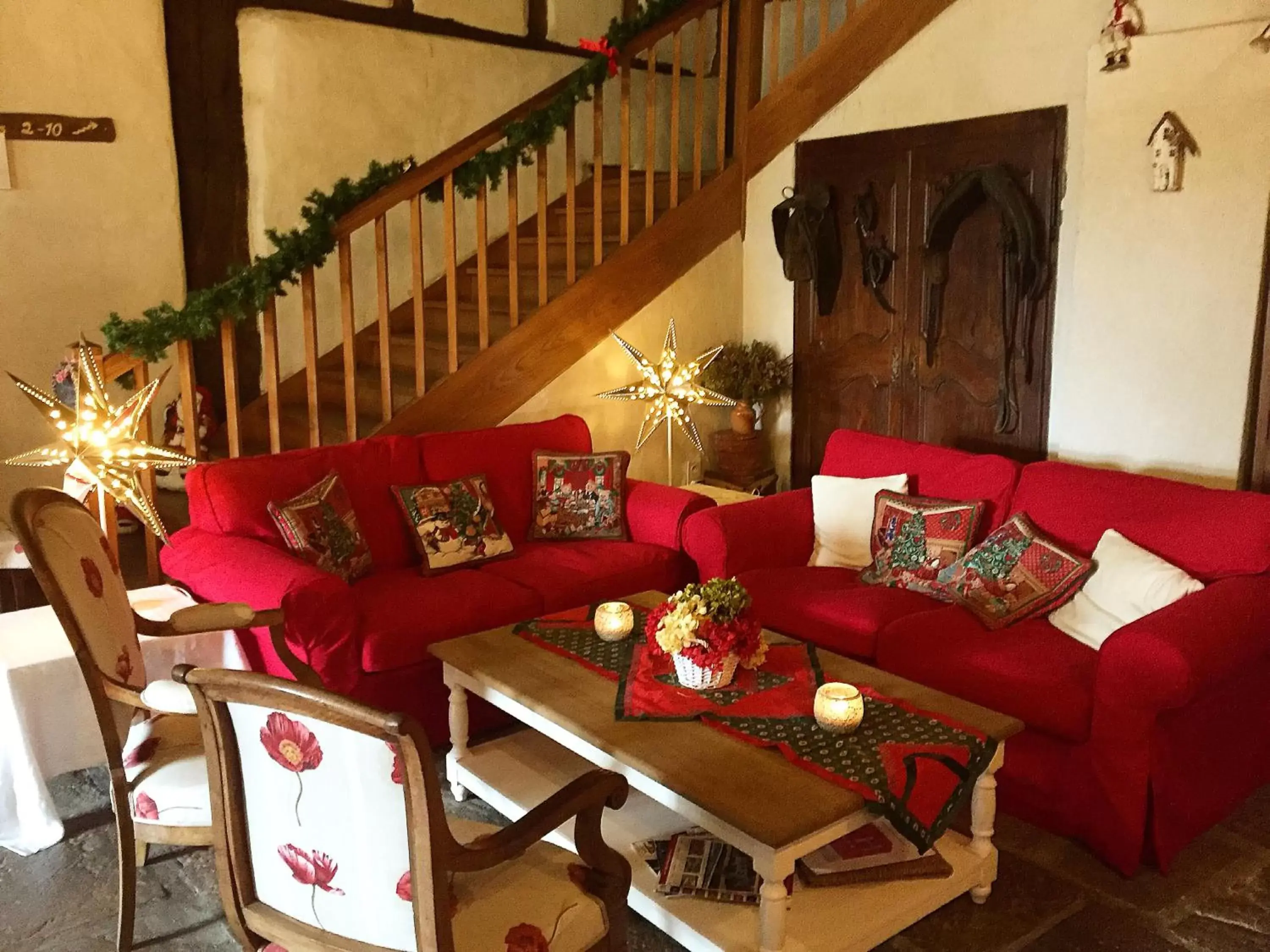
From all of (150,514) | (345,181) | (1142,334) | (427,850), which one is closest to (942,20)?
(1142,334)

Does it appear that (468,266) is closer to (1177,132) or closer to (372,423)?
(372,423)

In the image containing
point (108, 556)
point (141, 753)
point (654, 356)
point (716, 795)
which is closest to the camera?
point (716, 795)

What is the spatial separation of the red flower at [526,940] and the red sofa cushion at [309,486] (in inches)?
78.0

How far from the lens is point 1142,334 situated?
3.68 meters

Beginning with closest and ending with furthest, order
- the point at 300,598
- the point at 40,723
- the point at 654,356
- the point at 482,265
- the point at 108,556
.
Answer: the point at 108,556 → the point at 40,723 → the point at 300,598 → the point at 482,265 → the point at 654,356

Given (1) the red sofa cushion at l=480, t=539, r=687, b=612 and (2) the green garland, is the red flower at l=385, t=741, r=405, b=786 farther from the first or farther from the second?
(2) the green garland

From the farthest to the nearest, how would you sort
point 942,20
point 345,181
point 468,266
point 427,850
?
point 468,266 < point 942,20 < point 345,181 < point 427,850

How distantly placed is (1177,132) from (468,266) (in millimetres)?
3376

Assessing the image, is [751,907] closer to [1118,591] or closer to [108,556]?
[1118,591]

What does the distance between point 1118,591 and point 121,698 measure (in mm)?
2535

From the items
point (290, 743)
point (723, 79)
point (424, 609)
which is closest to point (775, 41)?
point (723, 79)

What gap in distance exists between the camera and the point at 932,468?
368 centimetres

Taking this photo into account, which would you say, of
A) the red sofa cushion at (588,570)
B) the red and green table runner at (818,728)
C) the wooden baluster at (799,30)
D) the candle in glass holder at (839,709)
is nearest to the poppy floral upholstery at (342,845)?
the red and green table runner at (818,728)

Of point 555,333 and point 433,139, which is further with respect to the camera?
point 433,139
